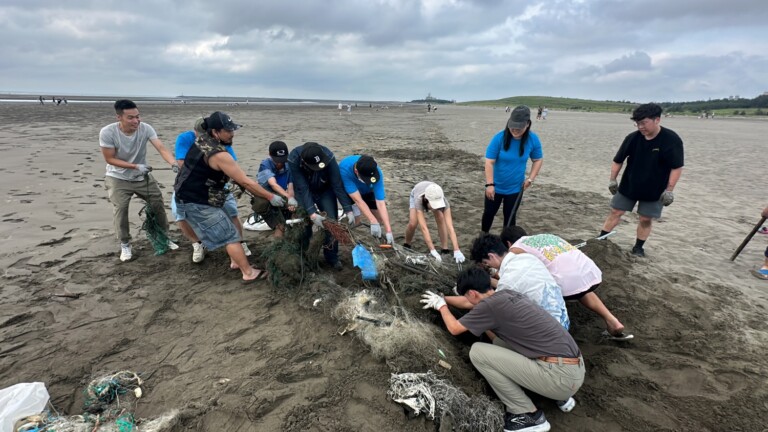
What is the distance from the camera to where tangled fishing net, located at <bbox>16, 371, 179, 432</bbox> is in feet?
7.13

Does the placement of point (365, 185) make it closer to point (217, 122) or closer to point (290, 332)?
point (217, 122)

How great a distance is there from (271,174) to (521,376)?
3700mm

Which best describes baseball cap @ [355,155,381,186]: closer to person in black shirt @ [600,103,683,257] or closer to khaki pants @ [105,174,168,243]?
khaki pants @ [105,174,168,243]

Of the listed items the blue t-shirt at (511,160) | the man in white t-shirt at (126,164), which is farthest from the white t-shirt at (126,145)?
the blue t-shirt at (511,160)

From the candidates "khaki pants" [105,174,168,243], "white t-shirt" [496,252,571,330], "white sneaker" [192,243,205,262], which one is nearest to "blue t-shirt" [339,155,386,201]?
"white t-shirt" [496,252,571,330]

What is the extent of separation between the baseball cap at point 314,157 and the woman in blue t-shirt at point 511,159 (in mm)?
2075

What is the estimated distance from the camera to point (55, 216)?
5656 millimetres

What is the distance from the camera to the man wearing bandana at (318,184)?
3.82 m

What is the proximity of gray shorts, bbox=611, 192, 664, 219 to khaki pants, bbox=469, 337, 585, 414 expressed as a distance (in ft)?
10.3

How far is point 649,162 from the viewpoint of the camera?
448 cm

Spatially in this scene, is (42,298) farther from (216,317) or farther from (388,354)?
(388,354)

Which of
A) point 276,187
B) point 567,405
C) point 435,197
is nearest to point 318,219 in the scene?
point 276,187

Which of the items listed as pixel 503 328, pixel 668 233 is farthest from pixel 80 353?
pixel 668 233

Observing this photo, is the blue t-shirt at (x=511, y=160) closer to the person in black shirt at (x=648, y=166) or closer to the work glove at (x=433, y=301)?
the person in black shirt at (x=648, y=166)
